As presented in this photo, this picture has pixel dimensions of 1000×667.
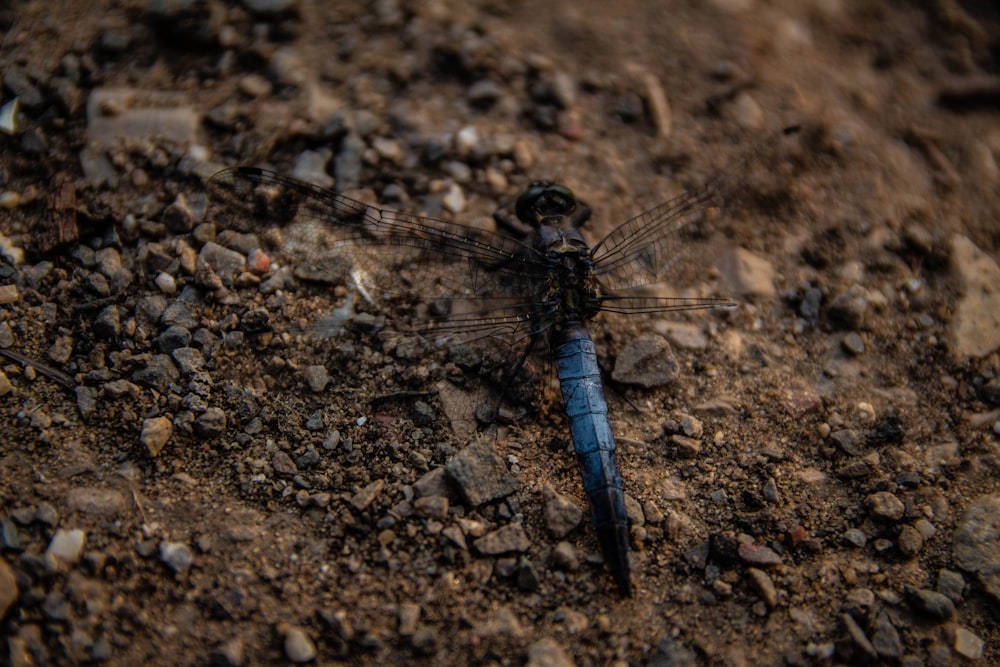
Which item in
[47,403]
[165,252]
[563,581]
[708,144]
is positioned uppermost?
[708,144]

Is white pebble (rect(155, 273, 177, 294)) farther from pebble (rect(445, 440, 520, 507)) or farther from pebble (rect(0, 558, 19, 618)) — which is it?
pebble (rect(445, 440, 520, 507))

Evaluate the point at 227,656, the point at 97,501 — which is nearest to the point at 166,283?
the point at 97,501

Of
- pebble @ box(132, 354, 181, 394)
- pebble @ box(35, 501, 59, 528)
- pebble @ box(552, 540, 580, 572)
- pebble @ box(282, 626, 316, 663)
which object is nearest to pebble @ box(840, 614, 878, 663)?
pebble @ box(552, 540, 580, 572)

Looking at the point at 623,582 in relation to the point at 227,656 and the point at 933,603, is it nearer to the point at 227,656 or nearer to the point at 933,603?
the point at 933,603

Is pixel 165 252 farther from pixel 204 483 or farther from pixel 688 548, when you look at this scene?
pixel 688 548

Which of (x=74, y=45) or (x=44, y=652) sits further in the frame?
(x=74, y=45)

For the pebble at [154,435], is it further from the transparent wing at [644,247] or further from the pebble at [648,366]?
the transparent wing at [644,247]

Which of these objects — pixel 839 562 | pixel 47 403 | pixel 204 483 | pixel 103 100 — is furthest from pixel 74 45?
pixel 839 562
